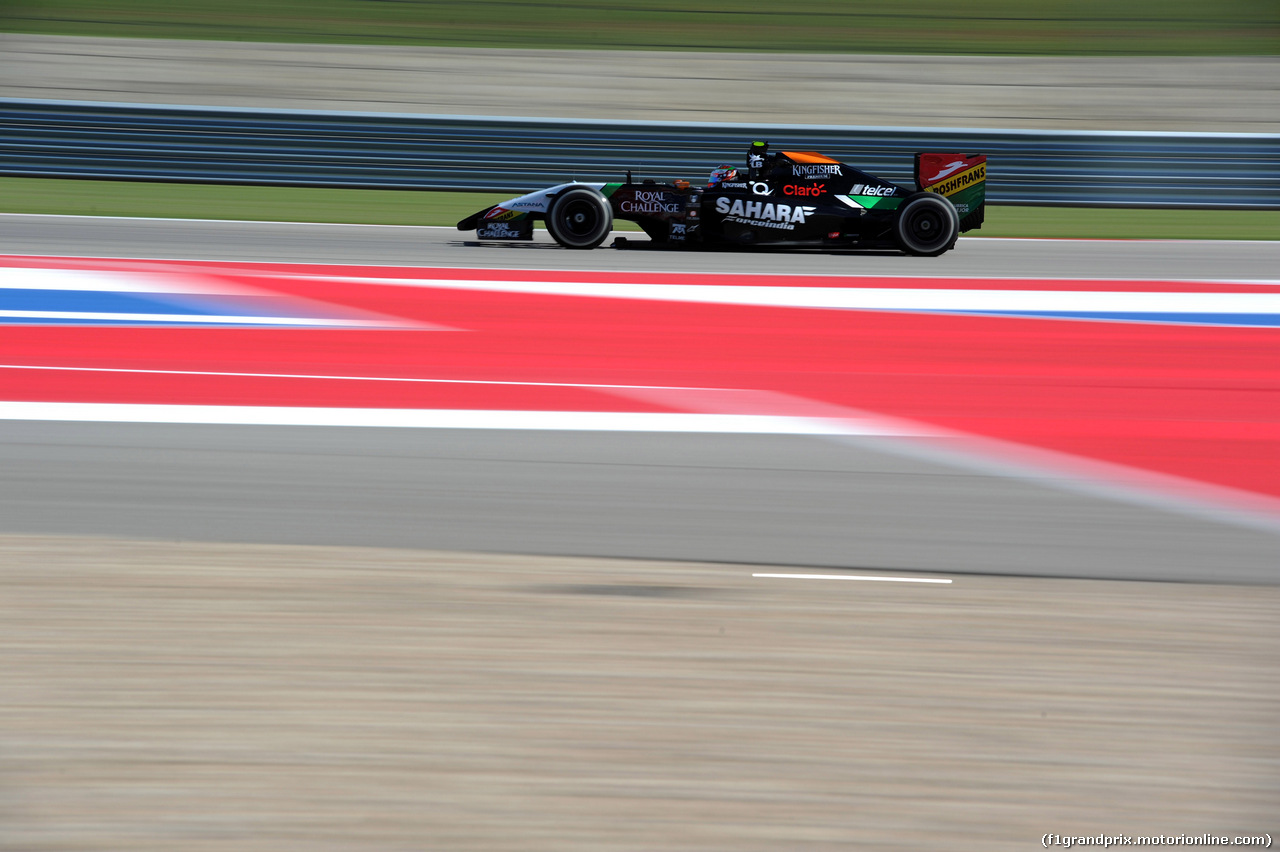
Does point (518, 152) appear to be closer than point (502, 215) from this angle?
No

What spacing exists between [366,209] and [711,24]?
8474 millimetres

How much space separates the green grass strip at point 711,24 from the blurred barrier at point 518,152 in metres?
4.97

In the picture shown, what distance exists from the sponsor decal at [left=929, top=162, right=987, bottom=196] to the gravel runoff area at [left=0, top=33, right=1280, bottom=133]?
6.07m

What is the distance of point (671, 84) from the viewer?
19531mm

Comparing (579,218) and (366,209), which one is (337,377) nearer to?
(579,218)

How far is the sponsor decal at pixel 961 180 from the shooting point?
12.6 metres

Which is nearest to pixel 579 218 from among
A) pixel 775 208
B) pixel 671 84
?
pixel 775 208

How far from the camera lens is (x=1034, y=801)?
2.48 meters

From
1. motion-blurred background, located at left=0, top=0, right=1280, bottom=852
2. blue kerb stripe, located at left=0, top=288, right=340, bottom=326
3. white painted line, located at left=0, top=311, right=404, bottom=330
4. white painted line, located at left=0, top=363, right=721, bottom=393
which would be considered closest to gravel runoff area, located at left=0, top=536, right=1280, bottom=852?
motion-blurred background, located at left=0, top=0, right=1280, bottom=852

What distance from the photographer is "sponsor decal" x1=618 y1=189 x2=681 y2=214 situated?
40.7 feet

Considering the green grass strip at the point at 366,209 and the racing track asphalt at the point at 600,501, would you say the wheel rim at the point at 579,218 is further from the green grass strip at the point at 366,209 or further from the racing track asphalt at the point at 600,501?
the racing track asphalt at the point at 600,501

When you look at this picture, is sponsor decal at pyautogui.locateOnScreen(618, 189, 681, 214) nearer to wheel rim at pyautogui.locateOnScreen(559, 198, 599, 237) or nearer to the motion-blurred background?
wheel rim at pyautogui.locateOnScreen(559, 198, 599, 237)

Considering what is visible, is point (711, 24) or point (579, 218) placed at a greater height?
point (711, 24)

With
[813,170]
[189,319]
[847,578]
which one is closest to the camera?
[847,578]
